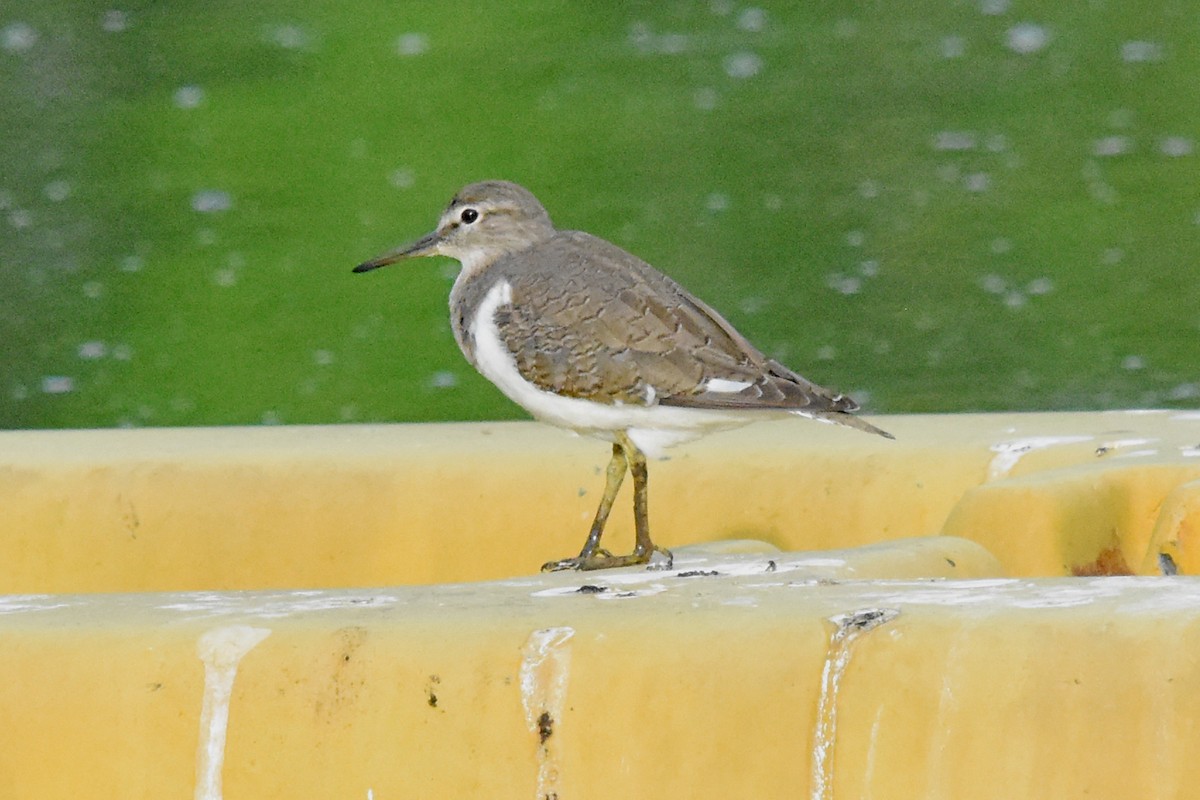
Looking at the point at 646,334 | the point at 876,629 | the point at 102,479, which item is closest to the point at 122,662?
the point at 876,629

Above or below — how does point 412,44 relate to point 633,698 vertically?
below

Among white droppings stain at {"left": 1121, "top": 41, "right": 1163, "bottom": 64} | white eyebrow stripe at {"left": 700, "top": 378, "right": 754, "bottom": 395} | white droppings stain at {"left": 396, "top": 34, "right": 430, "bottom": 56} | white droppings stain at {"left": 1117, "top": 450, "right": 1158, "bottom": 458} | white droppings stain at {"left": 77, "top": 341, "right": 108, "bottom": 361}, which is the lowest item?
white droppings stain at {"left": 77, "top": 341, "right": 108, "bottom": 361}

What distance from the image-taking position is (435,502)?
3857mm

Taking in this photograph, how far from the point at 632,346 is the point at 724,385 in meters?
0.17

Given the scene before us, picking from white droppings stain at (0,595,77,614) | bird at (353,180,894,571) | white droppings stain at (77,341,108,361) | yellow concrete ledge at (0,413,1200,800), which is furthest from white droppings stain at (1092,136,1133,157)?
white droppings stain at (0,595,77,614)

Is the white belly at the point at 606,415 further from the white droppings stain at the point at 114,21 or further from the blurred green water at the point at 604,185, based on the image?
the white droppings stain at the point at 114,21

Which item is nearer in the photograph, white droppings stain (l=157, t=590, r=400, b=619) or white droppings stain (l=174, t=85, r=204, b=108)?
white droppings stain (l=157, t=590, r=400, b=619)

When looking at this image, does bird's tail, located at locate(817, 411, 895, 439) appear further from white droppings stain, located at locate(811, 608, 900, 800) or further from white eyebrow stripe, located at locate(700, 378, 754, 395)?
white droppings stain, located at locate(811, 608, 900, 800)

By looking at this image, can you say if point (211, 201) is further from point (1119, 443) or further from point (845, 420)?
point (845, 420)

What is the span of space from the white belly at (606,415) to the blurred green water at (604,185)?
364 cm

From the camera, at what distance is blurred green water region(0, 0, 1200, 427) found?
7.41m

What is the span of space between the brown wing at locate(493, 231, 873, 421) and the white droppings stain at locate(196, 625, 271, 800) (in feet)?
3.64

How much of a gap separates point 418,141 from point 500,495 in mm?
4500

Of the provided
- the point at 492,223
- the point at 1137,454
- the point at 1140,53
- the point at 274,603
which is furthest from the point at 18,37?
the point at 274,603
